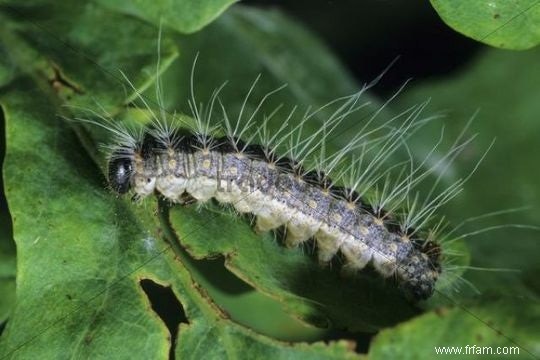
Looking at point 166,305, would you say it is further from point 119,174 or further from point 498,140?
point 498,140

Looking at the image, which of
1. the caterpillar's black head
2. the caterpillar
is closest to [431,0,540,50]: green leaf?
the caterpillar

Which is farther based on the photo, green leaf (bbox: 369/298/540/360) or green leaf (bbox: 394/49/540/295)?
green leaf (bbox: 394/49/540/295)

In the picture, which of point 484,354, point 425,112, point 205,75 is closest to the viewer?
point 484,354

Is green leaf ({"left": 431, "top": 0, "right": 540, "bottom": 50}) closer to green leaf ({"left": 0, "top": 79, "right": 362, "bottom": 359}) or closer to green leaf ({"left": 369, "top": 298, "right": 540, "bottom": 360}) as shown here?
green leaf ({"left": 369, "top": 298, "right": 540, "bottom": 360})

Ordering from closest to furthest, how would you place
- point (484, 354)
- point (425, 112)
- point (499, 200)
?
point (484, 354), point (499, 200), point (425, 112)

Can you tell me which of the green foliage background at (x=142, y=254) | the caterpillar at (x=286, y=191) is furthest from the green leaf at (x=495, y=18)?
the caterpillar at (x=286, y=191)

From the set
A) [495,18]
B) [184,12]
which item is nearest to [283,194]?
[184,12]

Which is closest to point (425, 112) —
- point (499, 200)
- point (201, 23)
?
point (499, 200)

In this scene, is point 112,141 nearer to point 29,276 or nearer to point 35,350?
point 29,276
